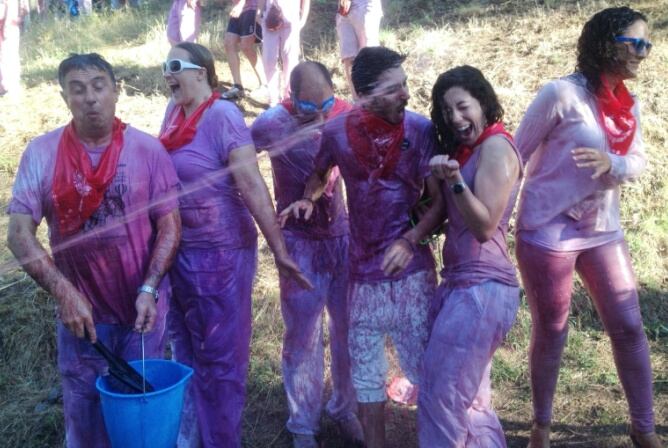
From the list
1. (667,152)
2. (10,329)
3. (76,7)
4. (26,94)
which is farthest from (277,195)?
(76,7)

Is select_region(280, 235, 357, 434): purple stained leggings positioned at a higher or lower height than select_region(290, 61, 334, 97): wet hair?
lower

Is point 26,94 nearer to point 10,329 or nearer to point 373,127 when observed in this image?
point 10,329

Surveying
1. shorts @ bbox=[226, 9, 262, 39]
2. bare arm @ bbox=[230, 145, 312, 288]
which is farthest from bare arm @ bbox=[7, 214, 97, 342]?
shorts @ bbox=[226, 9, 262, 39]

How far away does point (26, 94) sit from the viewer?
30.9 ft

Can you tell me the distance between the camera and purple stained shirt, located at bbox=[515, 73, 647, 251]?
326 cm

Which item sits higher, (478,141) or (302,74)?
(302,74)

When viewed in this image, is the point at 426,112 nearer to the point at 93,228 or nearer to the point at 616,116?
the point at 616,116

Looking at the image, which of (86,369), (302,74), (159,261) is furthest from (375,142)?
(86,369)

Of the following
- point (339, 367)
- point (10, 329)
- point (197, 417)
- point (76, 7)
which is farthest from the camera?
point (76, 7)

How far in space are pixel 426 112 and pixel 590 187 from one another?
143 inches

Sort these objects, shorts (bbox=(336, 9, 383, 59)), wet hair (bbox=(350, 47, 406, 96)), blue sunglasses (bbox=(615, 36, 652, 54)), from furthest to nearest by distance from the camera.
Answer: shorts (bbox=(336, 9, 383, 59)) < blue sunglasses (bbox=(615, 36, 652, 54)) < wet hair (bbox=(350, 47, 406, 96))

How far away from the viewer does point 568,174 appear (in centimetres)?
330

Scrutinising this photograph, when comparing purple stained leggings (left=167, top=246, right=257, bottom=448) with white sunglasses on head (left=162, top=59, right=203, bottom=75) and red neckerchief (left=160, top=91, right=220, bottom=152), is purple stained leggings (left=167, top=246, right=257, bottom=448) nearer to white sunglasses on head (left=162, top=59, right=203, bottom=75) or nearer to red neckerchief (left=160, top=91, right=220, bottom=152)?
red neckerchief (left=160, top=91, right=220, bottom=152)

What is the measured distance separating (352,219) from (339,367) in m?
0.94
